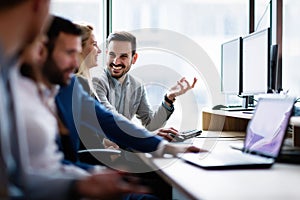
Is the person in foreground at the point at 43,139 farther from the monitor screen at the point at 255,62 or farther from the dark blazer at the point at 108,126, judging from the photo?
the monitor screen at the point at 255,62

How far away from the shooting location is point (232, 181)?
3.50ft

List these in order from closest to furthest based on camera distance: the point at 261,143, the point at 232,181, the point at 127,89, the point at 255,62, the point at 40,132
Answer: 1. the point at 40,132
2. the point at 232,181
3. the point at 261,143
4. the point at 255,62
5. the point at 127,89

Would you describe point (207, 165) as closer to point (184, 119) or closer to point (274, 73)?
point (274, 73)

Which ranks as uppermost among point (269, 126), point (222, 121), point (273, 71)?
point (273, 71)

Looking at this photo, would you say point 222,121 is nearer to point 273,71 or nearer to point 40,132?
point 273,71

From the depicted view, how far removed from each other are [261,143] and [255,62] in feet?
3.17

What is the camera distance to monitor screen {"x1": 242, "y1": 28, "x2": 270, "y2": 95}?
6.98ft

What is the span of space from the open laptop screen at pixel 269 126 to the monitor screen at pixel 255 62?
60 centimetres

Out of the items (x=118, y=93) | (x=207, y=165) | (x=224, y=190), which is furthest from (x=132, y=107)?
(x=224, y=190)

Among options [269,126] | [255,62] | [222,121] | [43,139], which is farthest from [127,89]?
[43,139]

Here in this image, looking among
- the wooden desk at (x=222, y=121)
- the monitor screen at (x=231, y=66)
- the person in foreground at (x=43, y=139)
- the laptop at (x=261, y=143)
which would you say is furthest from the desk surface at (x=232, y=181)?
the monitor screen at (x=231, y=66)

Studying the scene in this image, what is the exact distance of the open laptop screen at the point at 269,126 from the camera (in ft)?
4.42

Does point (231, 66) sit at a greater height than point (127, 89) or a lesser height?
greater

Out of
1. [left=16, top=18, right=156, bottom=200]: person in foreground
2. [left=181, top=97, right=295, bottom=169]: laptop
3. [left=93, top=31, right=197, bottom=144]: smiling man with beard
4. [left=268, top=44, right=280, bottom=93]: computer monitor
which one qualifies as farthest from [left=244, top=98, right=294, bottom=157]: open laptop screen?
[left=93, top=31, right=197, bottom=144]: smiling man with beard
